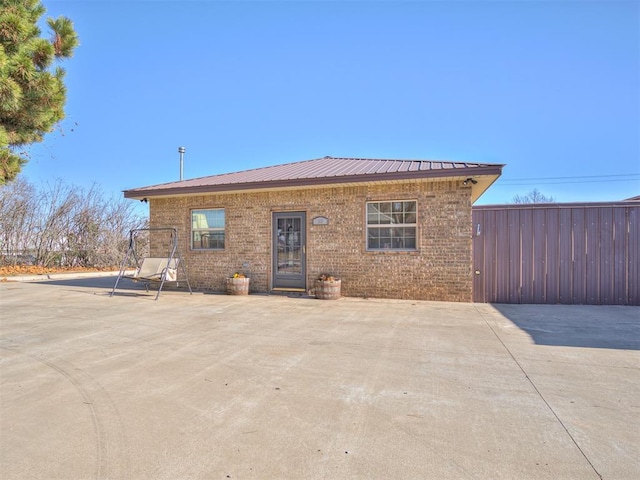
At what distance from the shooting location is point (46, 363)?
4.21m

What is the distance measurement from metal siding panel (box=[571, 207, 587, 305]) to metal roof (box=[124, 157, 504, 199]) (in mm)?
2324

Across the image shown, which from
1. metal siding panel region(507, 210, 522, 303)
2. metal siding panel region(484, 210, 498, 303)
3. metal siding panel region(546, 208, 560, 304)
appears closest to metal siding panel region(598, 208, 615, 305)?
metal siding panel region(546, 208, 560, 304)

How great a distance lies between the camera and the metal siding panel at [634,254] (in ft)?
27.2

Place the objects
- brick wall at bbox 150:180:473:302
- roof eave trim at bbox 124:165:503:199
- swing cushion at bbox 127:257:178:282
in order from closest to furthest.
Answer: roof eave trim at bbox 124:165:503:199 < brick wall at bbox 150:180:473:302 < swing cushion at bbox 127:257:178:282

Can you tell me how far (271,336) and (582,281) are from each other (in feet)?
23.8

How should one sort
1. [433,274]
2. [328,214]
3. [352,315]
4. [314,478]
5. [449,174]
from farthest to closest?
[328,214] < [433,274] < [449,174] < [352,315] < [314,478]

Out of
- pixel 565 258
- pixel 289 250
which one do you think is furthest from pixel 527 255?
pixel 289 250

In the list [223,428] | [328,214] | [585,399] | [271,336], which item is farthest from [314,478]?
[328,214]

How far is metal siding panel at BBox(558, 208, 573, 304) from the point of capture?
28.0 ft

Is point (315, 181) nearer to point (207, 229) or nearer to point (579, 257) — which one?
point (207, 229)

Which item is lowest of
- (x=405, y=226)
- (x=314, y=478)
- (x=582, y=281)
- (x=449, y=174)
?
(x=314, y=478)

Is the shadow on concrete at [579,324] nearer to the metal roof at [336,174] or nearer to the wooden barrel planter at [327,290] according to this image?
the metal roof at [336,174]

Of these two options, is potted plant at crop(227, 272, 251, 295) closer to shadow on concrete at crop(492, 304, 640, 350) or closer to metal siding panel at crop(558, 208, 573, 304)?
shadow on concrete at crop(492, 304, 640, 350)

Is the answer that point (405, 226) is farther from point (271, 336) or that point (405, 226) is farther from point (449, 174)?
point (271, 336)
